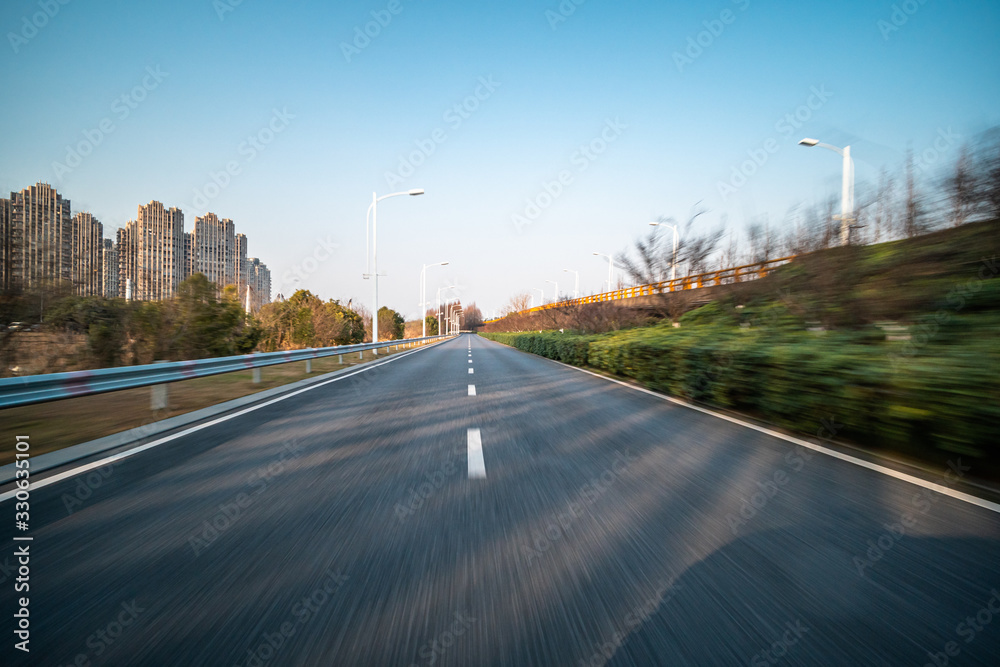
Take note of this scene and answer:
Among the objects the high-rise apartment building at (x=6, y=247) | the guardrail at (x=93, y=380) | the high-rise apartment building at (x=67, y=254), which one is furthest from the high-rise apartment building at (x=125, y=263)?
the guardrail at (x=93, y=380)

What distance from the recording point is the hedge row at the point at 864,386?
156 inches

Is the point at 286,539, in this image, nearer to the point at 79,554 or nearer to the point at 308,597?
the point at 308,597

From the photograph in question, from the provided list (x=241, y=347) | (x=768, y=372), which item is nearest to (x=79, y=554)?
(x=768, y=372)

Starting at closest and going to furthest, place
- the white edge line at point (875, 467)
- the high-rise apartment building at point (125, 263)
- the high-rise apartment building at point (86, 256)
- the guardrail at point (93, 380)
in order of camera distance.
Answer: the white edge line at point (875, 467) → the guardrail at point (93, 380) → the high-rise apartment building at point (86, 256) → the high-rise apartment building at point (125, 263)

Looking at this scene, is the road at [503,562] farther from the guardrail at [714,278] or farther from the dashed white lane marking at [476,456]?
the guardrail at [714,278]

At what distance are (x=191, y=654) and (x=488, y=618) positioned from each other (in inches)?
47.0

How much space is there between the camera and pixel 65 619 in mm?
2029

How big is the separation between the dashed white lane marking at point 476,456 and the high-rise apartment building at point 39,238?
29.0 ft

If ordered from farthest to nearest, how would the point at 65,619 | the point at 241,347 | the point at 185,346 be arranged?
the point at 241,347, the point at 185,346, the point at 65,619

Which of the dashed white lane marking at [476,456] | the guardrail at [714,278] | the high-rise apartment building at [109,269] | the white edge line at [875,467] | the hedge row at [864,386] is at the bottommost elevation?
the white edge line at [875,467]

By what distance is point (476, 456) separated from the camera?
15.4ft

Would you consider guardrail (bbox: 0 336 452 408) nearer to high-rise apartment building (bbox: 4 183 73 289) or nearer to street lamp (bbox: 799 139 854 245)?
high-rise apartment building (bbox: 4 183 73 289)

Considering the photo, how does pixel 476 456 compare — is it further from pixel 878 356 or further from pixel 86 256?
pixel 86 256

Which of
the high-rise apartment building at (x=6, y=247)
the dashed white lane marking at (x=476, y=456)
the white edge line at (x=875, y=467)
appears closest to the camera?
the white edge line at (x=875, y=467)
